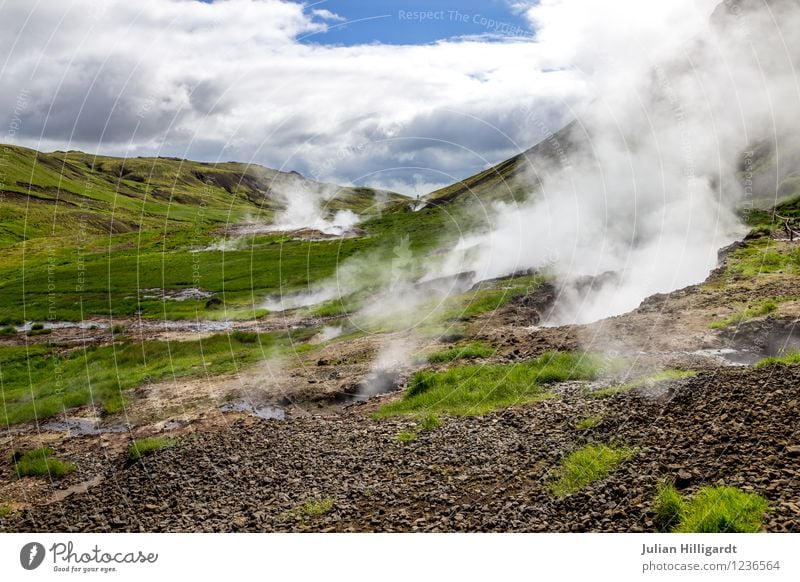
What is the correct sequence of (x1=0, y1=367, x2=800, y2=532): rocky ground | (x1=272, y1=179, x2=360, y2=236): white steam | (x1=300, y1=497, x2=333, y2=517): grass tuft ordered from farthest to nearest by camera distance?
1. (x1=272, y1=179, x2=360, y2=236): white steam
2. (x1=300, y1=497, x2=333, y2=517): grass tuft
3. (x1=0, y1=367, x2=800, y2=532): rocky ground

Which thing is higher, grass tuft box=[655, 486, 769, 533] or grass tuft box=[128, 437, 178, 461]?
grass tuft box=[655, 486, 769, 533]

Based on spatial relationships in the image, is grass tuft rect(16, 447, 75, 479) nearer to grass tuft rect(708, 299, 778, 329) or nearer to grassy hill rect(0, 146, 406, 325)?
grassy hill rect(0, 146, 406, 325)

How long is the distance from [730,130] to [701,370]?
4423 cm

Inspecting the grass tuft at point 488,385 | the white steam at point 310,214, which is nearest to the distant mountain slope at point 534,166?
the white steam at point 310,214

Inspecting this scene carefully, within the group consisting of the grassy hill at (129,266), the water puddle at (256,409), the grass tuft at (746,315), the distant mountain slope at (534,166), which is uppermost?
the distant mountain slope at (534,166)

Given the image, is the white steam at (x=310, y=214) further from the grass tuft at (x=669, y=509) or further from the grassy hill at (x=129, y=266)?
the grass tuft at (x=669, y=509)

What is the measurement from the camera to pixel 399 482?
1577 cm

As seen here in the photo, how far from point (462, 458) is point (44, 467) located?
1697 centimetres

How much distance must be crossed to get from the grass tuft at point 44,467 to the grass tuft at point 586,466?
62.2 ft

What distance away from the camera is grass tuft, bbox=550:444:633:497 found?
13469 mm

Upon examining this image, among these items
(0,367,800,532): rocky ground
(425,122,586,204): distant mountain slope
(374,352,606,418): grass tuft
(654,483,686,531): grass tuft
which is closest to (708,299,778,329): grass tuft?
(374,352,606,418): grass tuft

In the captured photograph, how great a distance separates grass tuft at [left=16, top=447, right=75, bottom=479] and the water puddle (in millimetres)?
7079

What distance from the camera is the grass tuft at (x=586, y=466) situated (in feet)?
44.2
